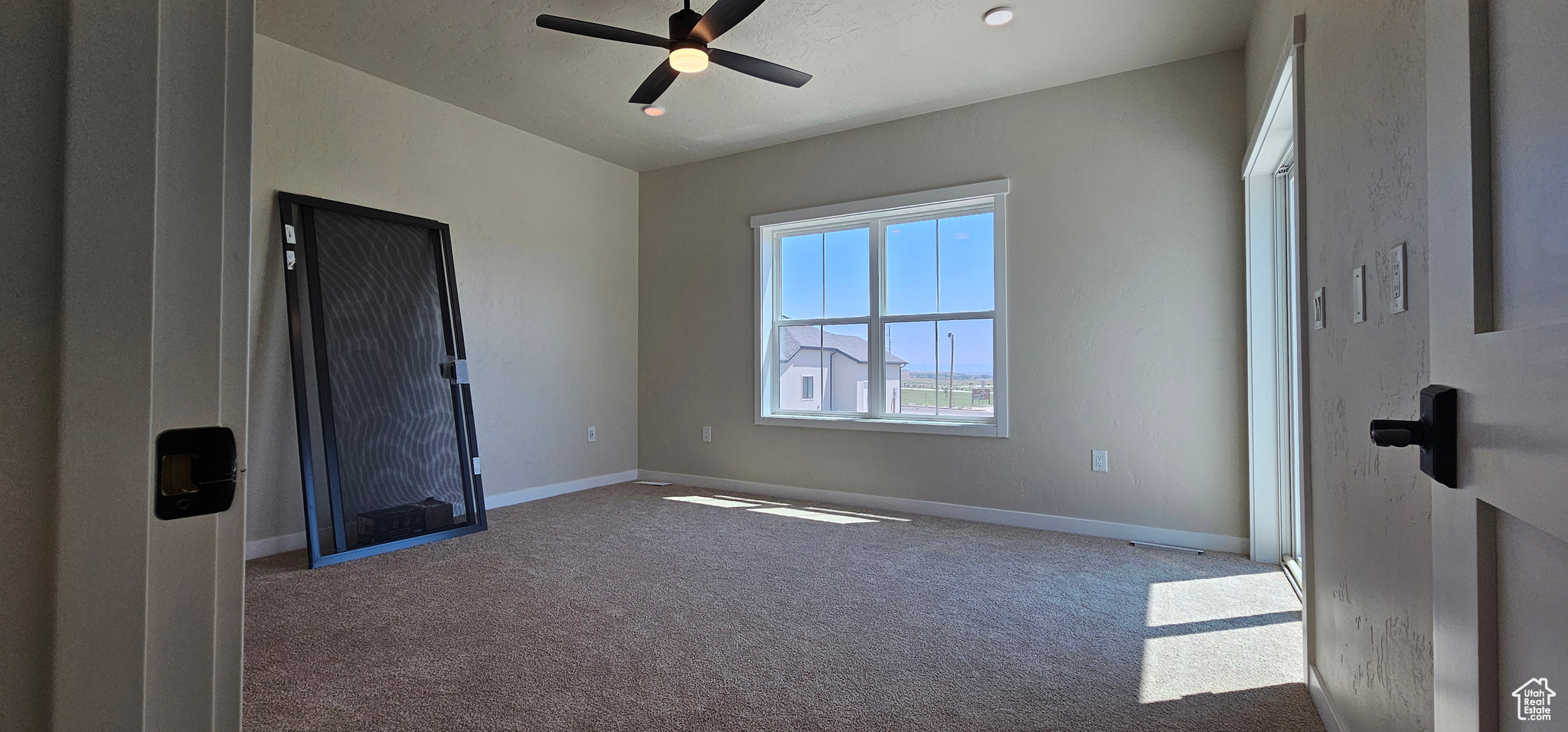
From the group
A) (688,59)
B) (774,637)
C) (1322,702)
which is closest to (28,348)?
(774,637)

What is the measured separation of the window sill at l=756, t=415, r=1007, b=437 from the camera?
13.7 ft

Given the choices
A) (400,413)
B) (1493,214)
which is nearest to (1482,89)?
(1493,214)

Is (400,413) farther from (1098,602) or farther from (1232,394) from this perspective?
(1232,394)

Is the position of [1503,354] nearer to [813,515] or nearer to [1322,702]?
[1322,702]

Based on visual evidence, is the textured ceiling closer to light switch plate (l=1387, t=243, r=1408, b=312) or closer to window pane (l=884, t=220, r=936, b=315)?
window pane (l=884, t=220, r=936, b=315)

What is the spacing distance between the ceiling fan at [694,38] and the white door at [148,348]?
7.58 feet

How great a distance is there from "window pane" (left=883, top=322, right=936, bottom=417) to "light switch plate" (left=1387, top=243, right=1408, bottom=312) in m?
3.15

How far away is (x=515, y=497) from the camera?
15.2ft

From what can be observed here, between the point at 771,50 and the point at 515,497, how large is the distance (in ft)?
10.6

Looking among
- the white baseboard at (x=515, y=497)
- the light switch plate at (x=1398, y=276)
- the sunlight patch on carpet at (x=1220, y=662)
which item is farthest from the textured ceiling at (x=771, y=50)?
the sunlight patch on carpet at (x=1220, y=662)

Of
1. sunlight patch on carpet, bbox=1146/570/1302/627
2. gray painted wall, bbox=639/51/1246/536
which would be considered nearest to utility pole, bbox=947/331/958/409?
gray painted wall, bbox=639/51/1246/536

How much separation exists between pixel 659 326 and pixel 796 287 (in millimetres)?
1210

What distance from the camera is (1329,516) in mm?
1784

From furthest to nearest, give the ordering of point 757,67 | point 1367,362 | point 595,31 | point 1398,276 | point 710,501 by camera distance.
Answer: point 710,501 → point 757,67 → point 595,31 → point 1367,362 → point 1398,276
